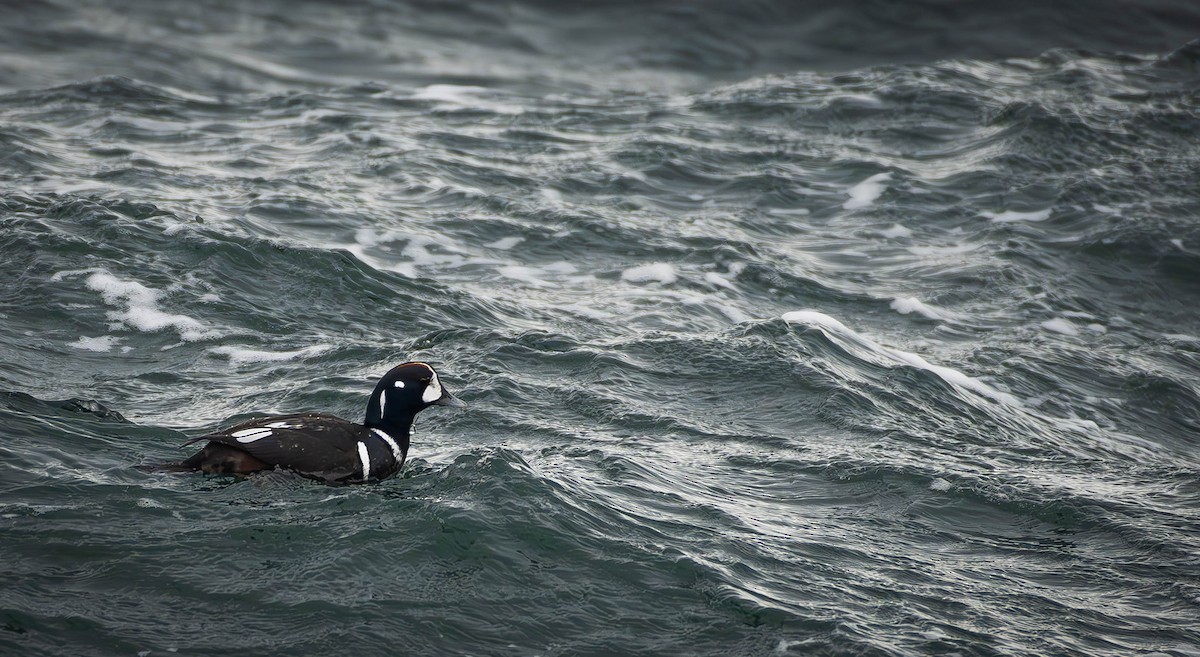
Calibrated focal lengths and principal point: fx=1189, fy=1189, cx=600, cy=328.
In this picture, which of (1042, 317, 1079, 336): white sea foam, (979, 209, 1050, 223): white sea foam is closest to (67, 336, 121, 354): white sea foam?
(1042, 317, 1079, 336): white sea foam

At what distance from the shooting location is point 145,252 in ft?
32.8

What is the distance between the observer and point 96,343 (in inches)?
343

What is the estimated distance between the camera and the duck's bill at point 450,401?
7.68m

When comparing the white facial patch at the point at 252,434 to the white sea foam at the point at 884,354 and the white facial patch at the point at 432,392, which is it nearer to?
the white facial patch at the point at 432,392

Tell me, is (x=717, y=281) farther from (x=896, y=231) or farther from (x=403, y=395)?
(x=403, y=395)

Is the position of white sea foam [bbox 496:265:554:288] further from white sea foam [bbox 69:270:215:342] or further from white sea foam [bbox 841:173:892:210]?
white sea foam [bbox 841:173:892:210]

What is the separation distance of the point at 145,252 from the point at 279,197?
2.11m

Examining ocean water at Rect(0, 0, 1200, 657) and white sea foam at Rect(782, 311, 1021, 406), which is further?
white sea foam at Rect(782, 311, 1021, 406)

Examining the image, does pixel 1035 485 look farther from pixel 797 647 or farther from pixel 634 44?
pixel 634 44

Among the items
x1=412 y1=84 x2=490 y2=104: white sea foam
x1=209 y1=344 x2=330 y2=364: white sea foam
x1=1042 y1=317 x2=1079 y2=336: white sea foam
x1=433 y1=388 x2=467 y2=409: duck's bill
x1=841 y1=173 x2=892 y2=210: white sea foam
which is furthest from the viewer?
x1=412 y1=84 x2=490 y2=104: white sea foam

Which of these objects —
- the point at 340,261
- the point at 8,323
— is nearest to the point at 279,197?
the point at 340,261

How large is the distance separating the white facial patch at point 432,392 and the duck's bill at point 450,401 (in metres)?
0.04

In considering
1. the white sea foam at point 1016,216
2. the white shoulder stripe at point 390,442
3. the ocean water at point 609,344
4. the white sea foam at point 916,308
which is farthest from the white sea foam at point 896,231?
the white shoulder stripe at point 390,442

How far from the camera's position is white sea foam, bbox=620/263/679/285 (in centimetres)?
1105
